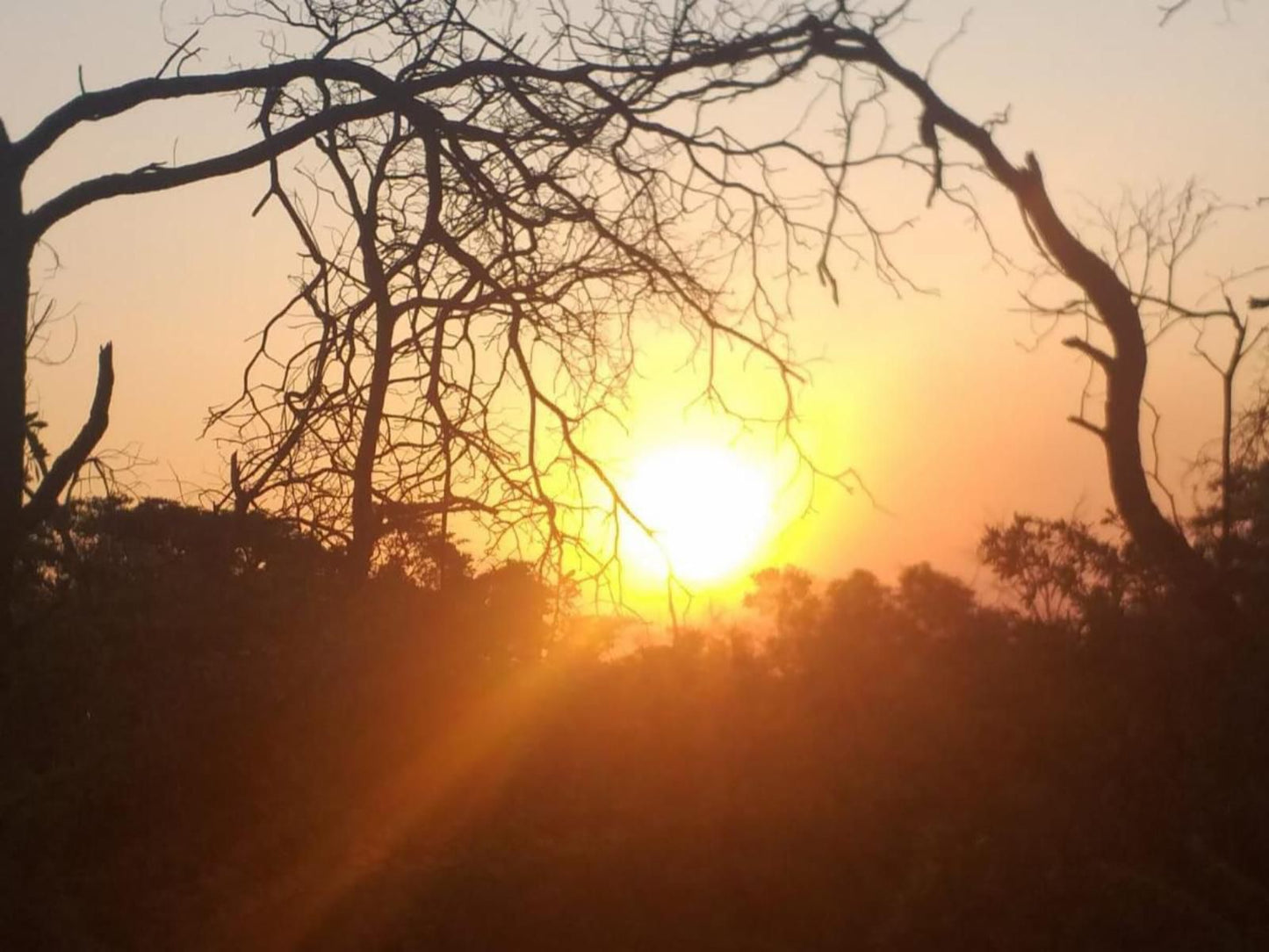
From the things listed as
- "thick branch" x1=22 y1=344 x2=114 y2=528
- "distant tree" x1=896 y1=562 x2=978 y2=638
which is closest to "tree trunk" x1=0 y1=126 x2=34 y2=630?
"thick branch" x1=22 y1=344 x2=114 y2=528

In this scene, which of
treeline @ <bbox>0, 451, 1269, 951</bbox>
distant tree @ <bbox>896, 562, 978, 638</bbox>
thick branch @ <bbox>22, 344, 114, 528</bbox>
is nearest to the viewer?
treeline @ <bbox>0, 451, 1269, 951</bbox>

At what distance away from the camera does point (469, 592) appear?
8.90m

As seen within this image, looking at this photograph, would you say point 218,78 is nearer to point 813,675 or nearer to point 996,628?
point 813,675

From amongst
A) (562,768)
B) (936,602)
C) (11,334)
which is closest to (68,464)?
(11,334)

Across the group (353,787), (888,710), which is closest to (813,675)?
(888,710)

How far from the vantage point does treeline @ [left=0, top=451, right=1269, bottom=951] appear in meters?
6.48

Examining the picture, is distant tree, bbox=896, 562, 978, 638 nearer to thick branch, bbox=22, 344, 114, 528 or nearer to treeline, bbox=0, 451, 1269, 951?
treeline, bbox=0, 451, 1269, 951

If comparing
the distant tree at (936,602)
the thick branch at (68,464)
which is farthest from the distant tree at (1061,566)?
the thick branch at (68,464)

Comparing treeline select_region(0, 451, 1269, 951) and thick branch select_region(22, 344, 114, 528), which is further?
thick branch select_region(22, 344, 114, 528)

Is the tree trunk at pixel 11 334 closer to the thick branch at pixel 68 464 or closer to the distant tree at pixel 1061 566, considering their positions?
the thick branch at pixel 68 464

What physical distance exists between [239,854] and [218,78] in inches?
179

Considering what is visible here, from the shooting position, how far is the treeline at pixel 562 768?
6477 mm

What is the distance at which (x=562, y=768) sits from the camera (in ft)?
25.5

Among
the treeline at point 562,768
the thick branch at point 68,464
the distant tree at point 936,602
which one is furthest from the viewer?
the distant tree at point 936,602
